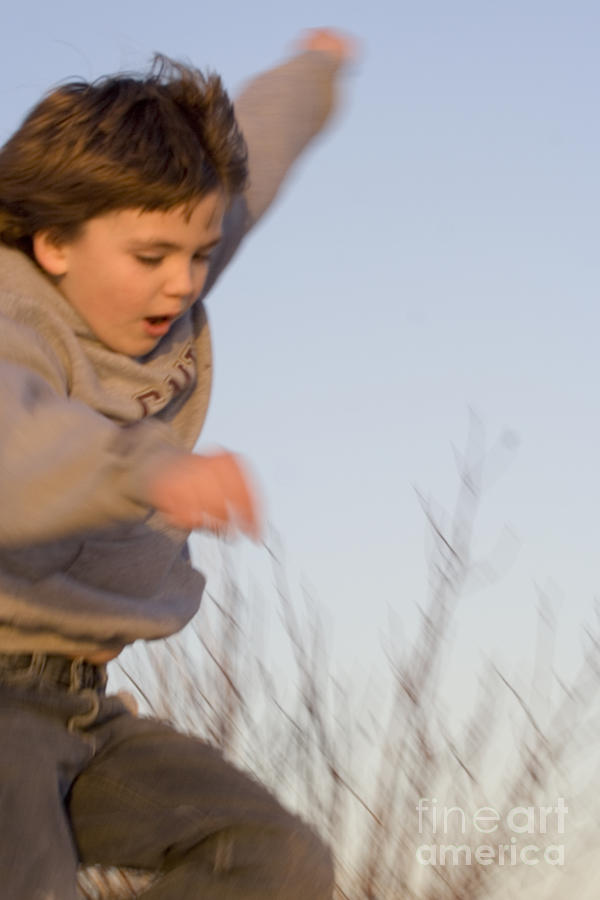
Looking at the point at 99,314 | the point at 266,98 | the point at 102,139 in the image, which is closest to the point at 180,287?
the point at 99,314

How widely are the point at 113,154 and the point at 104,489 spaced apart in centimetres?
75

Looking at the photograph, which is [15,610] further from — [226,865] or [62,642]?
[226,865]

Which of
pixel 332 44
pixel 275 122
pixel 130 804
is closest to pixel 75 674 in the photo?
pixel 130 804

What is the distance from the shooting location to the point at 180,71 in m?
2.48

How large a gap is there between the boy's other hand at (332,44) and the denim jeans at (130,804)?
166cm

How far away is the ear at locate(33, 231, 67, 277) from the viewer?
2238 mm

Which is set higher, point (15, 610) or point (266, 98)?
point (266, 98)

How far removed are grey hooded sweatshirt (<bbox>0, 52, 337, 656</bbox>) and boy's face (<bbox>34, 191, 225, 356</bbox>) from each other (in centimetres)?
4

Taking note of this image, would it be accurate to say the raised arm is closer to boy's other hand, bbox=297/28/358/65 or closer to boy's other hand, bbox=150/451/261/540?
boy's other hand, bbox=297/28/358/65

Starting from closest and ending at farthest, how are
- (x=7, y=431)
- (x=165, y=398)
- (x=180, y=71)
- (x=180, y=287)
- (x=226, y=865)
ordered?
(x=7, y=431), (x=226, y=865), (x=180, y=287), (x=165, y=398), (x=180, y=71)

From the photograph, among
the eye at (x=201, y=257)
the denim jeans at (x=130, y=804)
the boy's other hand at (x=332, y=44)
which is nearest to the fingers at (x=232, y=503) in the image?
the denim jeans at (x=130, y=804)

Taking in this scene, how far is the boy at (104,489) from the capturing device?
1.72 metres

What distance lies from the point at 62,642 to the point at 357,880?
1317 millimetres

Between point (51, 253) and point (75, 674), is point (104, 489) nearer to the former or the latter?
point (75, 674)
